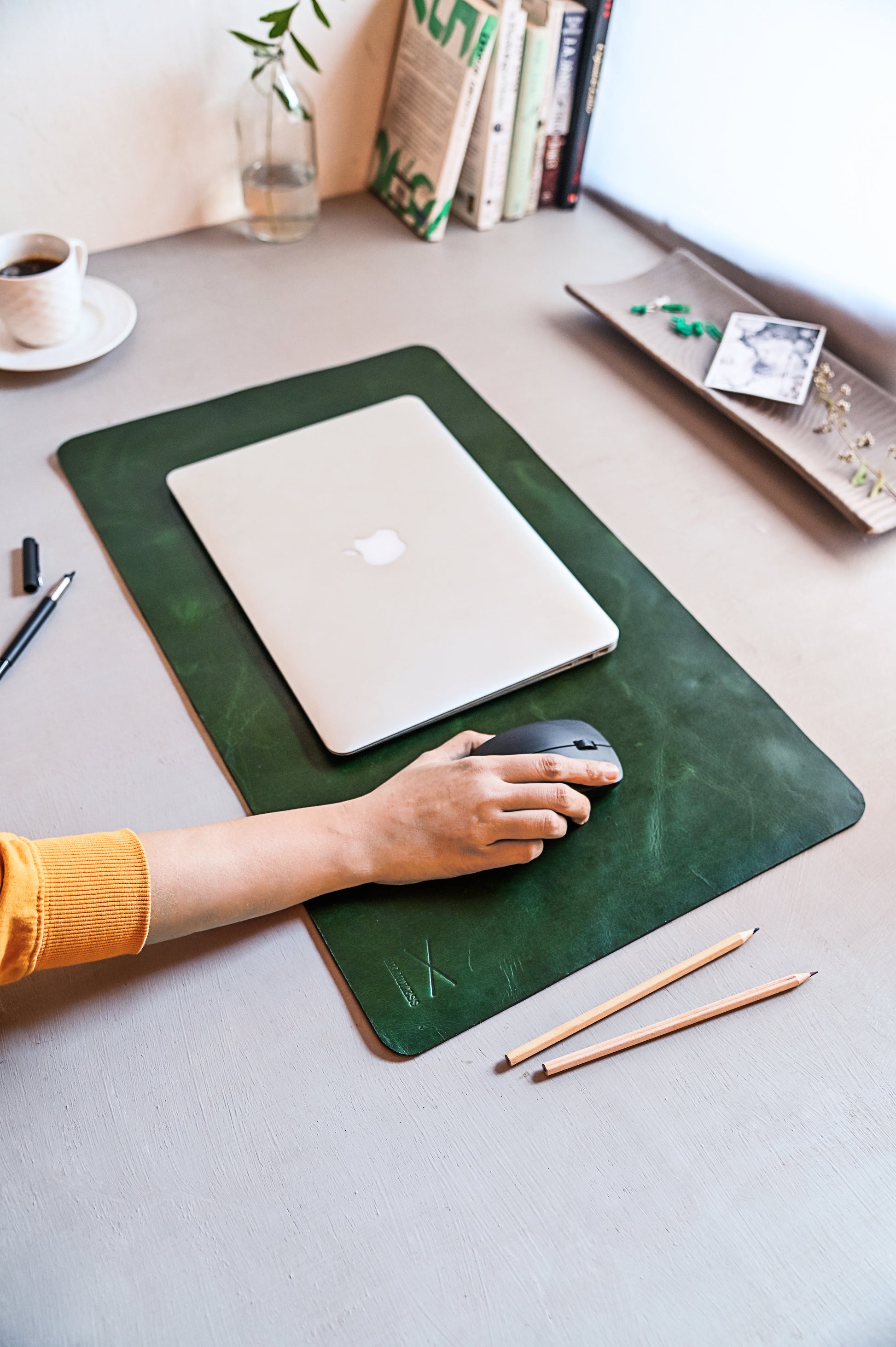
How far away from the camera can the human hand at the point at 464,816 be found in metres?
0.76

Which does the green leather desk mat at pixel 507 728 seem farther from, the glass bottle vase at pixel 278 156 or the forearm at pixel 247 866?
the glass bottle vase at pixel 278 156

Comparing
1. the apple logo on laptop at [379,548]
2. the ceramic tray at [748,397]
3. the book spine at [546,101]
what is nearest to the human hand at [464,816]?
the apple logo on laptop at [379,548]

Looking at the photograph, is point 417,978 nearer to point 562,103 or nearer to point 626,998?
point 626,998

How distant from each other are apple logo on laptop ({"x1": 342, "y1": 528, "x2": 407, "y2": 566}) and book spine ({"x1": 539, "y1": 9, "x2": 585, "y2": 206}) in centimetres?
80

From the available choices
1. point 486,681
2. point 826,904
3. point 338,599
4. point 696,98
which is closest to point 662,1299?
point 826,904

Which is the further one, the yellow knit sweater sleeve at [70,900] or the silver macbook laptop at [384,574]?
the silver macbook laptop at [384,574]

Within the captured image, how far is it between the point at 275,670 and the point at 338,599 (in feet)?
0.30

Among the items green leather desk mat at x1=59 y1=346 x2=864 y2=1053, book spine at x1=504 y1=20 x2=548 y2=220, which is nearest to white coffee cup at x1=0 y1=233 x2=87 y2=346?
green leather desk mat at x1=59 y1=346 x2=864 y2=1053

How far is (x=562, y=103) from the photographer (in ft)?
4.50

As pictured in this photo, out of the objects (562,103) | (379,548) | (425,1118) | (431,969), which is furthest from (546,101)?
(425,1118)

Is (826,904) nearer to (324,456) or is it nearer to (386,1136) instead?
(386,1136)

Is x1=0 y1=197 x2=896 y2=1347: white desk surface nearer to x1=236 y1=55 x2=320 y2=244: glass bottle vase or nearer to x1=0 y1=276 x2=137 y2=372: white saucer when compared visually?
x1=0 y1=276 x2=137 y2=372: white saucer

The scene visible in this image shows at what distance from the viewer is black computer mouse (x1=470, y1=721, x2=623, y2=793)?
0.80m

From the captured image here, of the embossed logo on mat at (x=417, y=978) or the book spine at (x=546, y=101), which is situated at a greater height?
the book spine at (x=546, y=101)
